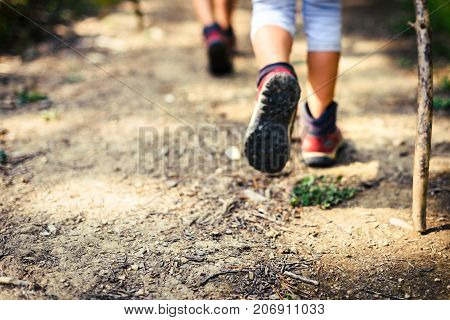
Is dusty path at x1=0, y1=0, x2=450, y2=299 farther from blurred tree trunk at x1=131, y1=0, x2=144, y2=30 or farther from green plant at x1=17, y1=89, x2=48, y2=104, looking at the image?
blurred tree trunk at x1=131, y1=0, x2=144, y2=30

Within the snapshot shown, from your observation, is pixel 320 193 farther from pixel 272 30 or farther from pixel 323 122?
pixel 272 30

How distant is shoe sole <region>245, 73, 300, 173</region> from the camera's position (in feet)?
6.24

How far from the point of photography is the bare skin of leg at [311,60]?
2.01m

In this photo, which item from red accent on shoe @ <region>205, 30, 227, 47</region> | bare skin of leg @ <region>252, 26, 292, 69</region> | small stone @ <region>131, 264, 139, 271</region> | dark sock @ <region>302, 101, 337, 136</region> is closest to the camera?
small stone @ <region>131, 264, 139, 271</region>

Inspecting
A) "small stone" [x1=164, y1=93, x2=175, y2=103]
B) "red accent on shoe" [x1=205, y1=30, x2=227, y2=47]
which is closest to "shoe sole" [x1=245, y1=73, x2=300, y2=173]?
"small stone" [x1=164, y1=93, x2=175, y2=103]

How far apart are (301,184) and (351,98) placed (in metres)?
1.26

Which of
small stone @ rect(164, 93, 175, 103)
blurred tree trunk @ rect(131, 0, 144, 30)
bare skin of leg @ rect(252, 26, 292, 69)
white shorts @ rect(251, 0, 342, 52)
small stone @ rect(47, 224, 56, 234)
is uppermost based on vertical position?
blurred tree trunk @ rect(131, 0, 144, 30)

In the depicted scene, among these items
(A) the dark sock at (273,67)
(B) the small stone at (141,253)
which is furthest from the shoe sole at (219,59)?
(B) the small stone at (141,253)

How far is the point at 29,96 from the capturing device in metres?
3.12

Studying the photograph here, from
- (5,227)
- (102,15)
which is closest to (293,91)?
(5,227)

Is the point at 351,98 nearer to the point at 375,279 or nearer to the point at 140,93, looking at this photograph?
the point at 140,93

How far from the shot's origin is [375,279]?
1.64 m

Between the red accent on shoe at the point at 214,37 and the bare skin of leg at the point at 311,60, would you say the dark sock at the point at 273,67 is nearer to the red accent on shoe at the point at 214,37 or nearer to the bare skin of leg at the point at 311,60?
the bare skin of leg at the point at 311,60

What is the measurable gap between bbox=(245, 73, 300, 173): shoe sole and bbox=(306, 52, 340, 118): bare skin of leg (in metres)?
0.39
